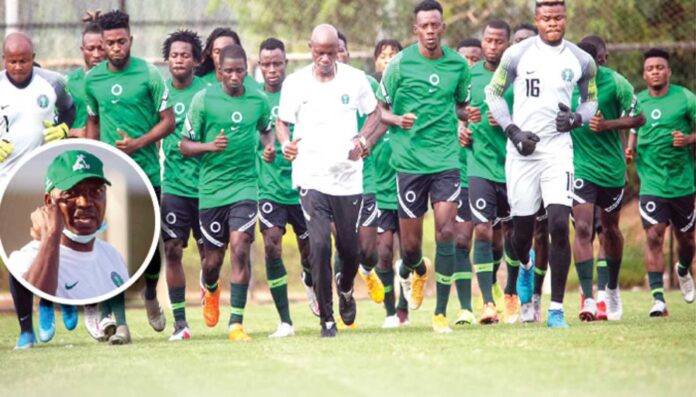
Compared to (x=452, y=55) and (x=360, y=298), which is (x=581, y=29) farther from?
(x=452, y=55)

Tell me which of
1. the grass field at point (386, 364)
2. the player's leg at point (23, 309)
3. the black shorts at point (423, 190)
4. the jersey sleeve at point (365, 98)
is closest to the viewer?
the grass field at point (386, 364)

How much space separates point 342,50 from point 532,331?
4004 mm

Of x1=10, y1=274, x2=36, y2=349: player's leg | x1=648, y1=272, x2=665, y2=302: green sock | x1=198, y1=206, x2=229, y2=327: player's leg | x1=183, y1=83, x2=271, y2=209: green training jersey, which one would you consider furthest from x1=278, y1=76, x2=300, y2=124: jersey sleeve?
x1=648, y1=272, x2=665, y2=302: green sock

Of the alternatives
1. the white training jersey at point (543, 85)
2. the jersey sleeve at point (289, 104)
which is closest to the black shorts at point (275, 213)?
the jersey sleeve at point (289, 104)

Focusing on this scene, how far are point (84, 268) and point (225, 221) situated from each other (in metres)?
1.55

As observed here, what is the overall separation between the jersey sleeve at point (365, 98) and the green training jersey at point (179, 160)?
1.94 m

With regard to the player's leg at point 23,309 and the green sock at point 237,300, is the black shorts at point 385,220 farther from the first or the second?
the player's leg at point 23,309

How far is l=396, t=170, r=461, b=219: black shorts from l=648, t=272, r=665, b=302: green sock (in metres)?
3.17

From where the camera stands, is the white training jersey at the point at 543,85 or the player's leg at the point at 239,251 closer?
the white training jersey at the point at 543,85

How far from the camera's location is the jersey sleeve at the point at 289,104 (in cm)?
1338

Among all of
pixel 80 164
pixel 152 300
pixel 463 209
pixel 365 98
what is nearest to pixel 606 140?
pixel 463 209

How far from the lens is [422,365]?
35.2ft

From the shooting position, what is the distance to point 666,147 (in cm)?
1705

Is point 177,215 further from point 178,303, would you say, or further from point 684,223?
point 684,223
